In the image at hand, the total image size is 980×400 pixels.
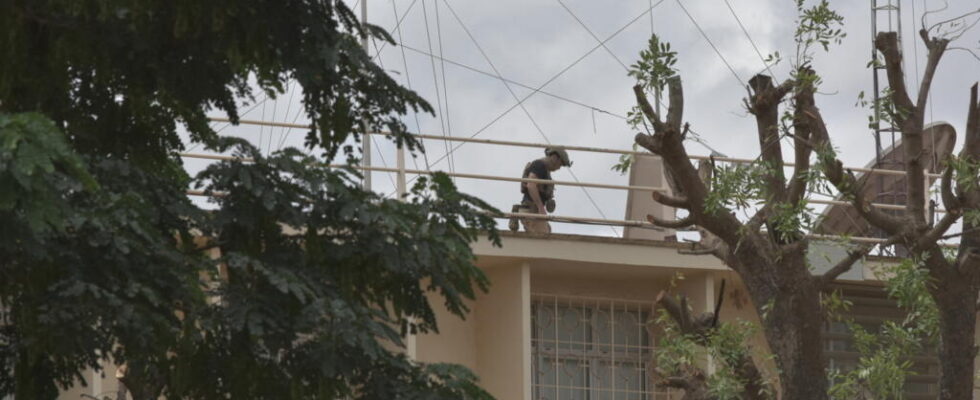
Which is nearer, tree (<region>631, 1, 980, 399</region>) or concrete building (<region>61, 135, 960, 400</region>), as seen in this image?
tree (<region>631, 1, 980, 399</region>)

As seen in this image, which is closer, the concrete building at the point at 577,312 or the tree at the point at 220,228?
the tree at the point at 220,228

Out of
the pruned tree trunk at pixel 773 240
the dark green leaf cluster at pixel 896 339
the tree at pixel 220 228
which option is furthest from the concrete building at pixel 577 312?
the tree at pixel 220 228

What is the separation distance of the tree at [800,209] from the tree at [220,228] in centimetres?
252

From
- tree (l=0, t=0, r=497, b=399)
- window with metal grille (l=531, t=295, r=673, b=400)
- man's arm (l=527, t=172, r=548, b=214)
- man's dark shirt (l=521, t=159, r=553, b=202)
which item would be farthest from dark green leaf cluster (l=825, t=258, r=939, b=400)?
man's dark shirt (l=521, t=159, r=553, b=202)

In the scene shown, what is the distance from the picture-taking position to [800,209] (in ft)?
43.6

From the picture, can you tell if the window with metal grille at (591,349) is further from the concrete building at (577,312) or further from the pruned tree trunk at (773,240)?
the pruned tree trunk at (773,240)

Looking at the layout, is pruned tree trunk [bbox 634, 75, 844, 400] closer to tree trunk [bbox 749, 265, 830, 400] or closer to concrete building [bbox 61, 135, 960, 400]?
tree trunk [bbox 749, 265, 830, 400]

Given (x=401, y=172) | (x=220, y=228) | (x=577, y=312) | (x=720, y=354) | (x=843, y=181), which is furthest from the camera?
(x=577, y=312)

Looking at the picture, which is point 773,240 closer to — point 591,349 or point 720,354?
Result: point 720,354

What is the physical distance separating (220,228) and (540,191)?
8116mm

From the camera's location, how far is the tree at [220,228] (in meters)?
9.89

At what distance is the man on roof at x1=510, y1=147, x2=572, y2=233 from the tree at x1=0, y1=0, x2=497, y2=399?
706 cm

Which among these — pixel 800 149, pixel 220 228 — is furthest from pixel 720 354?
pixel 220 228

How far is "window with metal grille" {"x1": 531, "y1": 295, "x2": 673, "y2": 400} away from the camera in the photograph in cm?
1848
